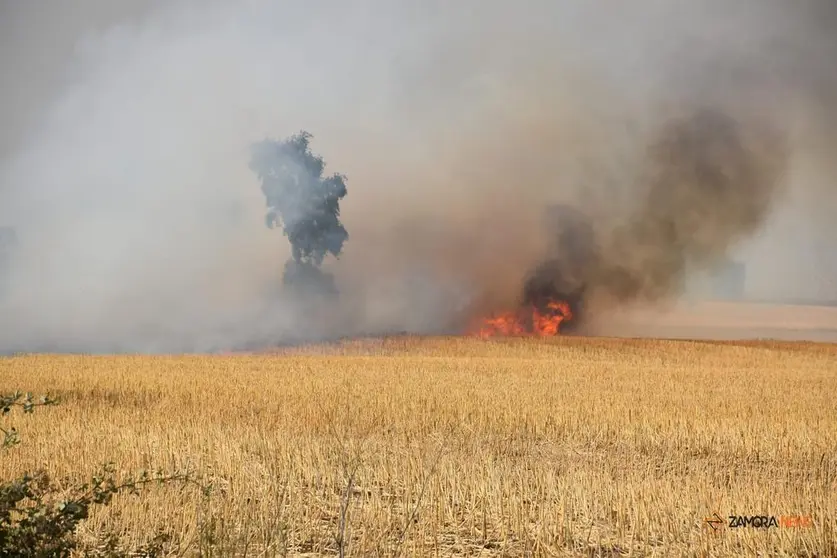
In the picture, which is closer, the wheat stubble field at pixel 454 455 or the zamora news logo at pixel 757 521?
the wheat stubble field at pixel 454 455

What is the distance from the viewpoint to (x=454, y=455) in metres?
13.5

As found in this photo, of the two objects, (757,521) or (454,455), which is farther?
(454,455)

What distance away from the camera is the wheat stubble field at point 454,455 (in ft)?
28.2

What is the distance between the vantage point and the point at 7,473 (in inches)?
467

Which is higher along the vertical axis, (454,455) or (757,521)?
(454,455)

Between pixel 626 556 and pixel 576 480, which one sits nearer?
pixel 626 556

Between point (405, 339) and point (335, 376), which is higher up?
point (405, 339)

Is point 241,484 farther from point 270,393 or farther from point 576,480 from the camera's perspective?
point 270,393

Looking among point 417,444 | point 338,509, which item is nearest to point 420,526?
point 338,509

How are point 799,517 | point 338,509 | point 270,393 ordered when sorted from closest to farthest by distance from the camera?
1. point 799,517
2. point 338,509
3. point 270,393

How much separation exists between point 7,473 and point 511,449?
880 cm

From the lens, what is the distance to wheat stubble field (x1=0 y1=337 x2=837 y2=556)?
28.2ft

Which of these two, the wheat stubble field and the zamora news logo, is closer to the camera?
the wheat stubble field

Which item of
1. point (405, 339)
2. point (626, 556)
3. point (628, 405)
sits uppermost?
point (405, 339)
